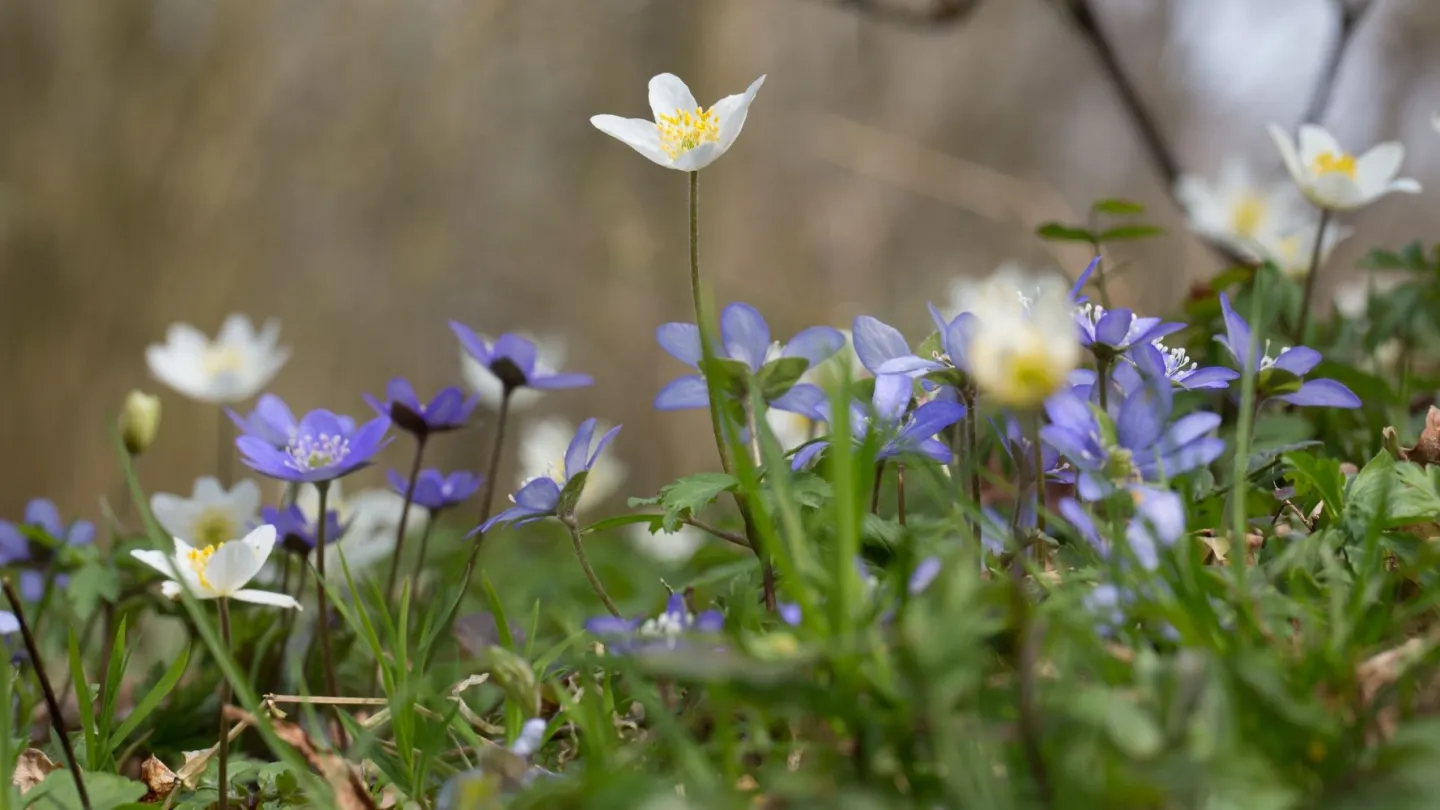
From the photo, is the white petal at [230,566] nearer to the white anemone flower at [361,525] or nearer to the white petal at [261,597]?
the white petal at [261,597]

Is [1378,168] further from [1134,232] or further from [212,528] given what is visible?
[212,528]

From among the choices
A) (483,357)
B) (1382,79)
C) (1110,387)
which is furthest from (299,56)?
(1382,79)

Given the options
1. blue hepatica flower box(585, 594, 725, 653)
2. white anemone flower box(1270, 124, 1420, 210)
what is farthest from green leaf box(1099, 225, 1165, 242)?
blue hepatica flower box(585, 594, 725, 653)

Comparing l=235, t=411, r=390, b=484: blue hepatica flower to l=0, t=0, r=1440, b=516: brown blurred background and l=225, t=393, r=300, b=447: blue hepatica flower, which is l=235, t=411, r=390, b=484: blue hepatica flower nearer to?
l=225, t=393, r=300, b=447: blue hepatica flower

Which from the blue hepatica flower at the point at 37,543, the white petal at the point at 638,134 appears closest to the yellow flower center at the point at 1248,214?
the white petal at the point at 638,134

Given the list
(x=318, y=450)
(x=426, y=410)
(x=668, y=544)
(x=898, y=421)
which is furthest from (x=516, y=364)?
(x=668, y=544)

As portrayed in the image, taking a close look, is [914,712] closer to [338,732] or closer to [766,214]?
[338,732]
